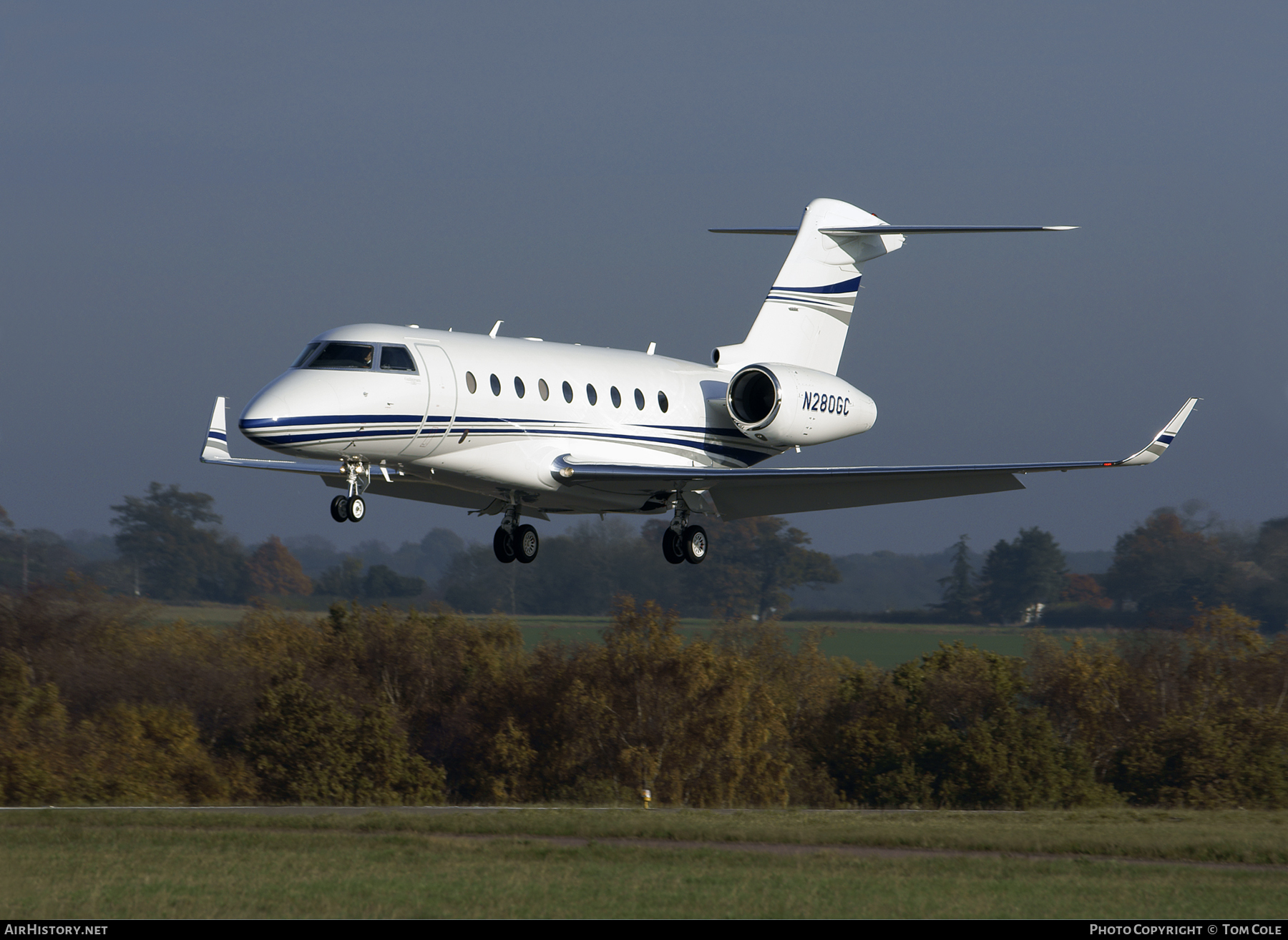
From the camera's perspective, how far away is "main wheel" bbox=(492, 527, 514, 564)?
23.5 meters

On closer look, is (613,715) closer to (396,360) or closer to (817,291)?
(817,291)

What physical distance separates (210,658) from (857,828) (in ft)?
133

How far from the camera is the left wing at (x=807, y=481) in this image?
72.2 feet

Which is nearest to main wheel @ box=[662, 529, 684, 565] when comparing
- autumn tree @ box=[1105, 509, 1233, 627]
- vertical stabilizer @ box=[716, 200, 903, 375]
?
vertical stabilizer @ box=[716, 200, 903, 375]

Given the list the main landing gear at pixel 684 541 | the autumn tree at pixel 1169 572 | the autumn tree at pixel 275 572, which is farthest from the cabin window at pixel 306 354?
the autumn tree at pixel 275 572

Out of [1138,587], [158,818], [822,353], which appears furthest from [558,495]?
[1138,587]

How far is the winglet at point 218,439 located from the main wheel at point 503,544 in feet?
14.6

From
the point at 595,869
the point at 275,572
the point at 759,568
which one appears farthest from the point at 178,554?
the point at 595,869

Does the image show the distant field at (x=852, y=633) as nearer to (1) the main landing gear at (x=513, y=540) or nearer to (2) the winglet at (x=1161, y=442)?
(1) the main landing gear at (x=513, y=540)

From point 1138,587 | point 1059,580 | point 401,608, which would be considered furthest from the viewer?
point 1059,580

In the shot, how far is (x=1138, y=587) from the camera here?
90562 millimetres

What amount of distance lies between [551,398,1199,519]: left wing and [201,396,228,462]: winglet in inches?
214

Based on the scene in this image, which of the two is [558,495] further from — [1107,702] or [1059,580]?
[1059,580]

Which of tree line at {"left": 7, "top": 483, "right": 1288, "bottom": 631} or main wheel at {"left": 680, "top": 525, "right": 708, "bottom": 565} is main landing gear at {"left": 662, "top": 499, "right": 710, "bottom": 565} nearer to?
main wheel at {"left": 680, "top": 525, "right": 708, "bottom": 565}
